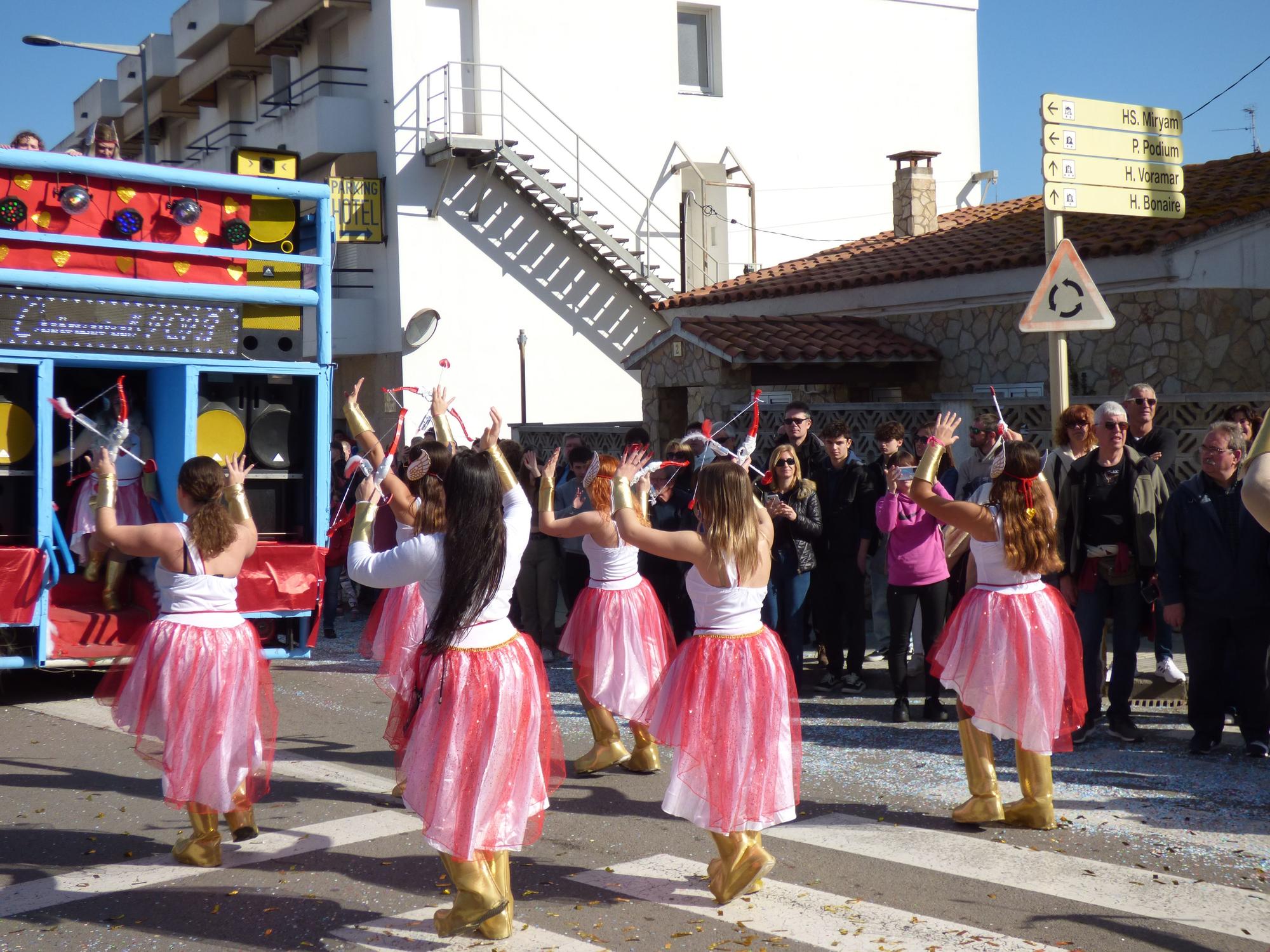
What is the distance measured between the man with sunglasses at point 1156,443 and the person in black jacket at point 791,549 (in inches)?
85.5

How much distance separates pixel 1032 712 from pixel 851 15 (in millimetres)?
24145

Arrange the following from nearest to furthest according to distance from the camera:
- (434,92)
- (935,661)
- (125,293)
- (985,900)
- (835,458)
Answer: (985,900) → (935,661) → (125,293) → (835,458) → (434,92)

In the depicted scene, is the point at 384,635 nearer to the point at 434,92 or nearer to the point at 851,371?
the point at 851,371

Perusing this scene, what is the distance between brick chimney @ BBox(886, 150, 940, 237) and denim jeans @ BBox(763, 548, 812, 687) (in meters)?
12.5

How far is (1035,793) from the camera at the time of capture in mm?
6113

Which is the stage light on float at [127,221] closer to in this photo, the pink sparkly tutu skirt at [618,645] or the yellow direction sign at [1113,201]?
the pink sparkly tutu skirt at [618,645]

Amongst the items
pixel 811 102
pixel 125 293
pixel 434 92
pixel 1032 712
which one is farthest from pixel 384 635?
pixel 811 102

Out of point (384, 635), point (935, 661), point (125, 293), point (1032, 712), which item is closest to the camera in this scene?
point (1032, 712)

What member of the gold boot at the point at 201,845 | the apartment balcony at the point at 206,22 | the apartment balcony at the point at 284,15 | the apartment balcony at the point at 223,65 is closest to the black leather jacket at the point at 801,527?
the gold boot at the point at 201,845

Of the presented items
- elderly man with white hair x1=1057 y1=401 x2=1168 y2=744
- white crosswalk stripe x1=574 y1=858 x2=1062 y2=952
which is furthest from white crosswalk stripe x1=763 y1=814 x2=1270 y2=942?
elderly man with white hair x1=1057 y1=401 x2=1168 y2=744

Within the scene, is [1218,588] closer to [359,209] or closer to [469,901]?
[469,901]

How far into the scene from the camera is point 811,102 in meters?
27.2

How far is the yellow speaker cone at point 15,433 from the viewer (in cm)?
887

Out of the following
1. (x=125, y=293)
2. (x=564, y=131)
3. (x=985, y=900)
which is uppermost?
(x=564, y=131)
